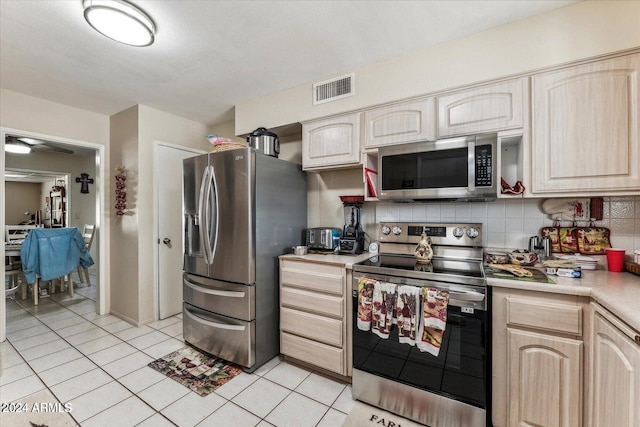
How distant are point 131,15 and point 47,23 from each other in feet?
2.03

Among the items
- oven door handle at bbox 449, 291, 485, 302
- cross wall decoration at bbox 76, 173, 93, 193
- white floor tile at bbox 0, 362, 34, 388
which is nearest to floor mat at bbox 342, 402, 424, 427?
oven door handle at bbox 449, 291, 485, 302

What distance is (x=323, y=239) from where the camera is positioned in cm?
242

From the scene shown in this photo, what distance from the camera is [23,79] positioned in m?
2.40

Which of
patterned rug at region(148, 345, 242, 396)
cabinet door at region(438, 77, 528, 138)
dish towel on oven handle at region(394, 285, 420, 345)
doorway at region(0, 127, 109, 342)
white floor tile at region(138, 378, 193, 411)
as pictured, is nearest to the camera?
dish towel on oven handle at region(394, 285, 420, 345)

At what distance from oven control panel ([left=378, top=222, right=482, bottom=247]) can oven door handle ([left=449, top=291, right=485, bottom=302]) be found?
607mm

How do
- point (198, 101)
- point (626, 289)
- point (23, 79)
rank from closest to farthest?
point (626, 289), point (23, 79), point (198, 101)

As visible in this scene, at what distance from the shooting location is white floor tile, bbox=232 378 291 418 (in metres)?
1.75

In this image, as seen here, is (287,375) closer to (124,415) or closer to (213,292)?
(213,292)

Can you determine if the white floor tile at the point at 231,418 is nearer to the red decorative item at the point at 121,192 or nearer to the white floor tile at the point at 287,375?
the white floor tile at the point at 287,375

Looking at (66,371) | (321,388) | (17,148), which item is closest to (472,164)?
(321,388)

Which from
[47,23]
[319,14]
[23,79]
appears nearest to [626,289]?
[319,14]

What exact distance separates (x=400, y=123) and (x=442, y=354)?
155cm

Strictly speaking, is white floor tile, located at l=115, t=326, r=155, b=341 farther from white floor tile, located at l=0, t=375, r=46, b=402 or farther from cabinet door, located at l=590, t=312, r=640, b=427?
cabinet door, located at l=590, t=312, r=640, b=427

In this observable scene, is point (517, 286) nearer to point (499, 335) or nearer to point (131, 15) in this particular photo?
point (499, 335)
